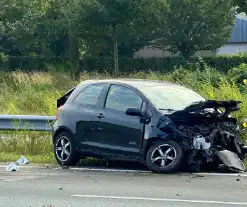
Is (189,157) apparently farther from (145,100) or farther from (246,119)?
(246,119)

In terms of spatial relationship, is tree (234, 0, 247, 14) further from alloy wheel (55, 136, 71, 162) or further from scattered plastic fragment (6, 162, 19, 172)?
scattered plastic fragment (6, 162, 19, 172)

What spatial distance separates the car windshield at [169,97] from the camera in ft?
41.1

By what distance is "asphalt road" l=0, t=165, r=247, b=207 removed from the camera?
9.37 m

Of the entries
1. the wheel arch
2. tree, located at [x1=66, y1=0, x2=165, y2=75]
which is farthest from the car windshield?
tree, located at [x1=66, y1=0, x2=165, y2=75]

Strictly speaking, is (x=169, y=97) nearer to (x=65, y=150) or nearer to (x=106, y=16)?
(x=65, y=150)

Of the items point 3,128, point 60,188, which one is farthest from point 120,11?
point 60,188

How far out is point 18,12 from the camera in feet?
168

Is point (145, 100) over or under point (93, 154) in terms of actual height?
over

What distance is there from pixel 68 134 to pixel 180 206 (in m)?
4.80

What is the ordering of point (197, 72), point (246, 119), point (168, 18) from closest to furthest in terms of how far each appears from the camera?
1. point (246, 119)
2. point (197, 72)
3. point (168, 18)

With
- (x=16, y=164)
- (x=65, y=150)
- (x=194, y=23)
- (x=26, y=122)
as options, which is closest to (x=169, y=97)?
(x=65, y=150)

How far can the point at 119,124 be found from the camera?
12.6 metres

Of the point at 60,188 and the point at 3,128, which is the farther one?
the point at 3,128

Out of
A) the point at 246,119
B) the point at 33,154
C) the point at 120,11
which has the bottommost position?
the point at 33,154
